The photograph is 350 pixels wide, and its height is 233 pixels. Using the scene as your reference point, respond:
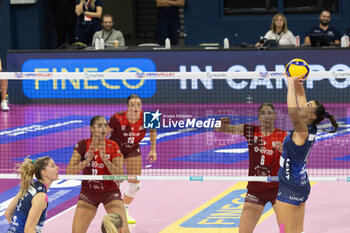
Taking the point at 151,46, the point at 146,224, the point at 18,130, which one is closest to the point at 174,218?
the point at 146,224

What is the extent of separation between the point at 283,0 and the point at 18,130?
40.2ft

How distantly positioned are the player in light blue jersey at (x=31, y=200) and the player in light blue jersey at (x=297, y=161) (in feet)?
9.21

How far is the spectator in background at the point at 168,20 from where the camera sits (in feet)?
80.1

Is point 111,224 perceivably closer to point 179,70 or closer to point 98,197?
point 98,197

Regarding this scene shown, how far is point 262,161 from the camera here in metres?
10.3

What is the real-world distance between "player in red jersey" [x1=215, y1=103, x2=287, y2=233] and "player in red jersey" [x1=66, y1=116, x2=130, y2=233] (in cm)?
157

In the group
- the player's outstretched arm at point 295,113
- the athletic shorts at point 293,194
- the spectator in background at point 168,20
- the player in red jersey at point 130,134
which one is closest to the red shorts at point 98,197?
the player in red jersey at point 130,134

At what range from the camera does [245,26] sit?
2764 centimetres

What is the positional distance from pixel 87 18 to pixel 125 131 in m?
13.4

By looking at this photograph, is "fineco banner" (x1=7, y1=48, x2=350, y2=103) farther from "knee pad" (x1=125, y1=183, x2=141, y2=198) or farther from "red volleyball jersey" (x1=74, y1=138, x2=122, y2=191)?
"red volleyball jersey" (x1=74, y1=138, x2=122, y2=191)

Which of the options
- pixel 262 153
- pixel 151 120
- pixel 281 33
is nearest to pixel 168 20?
pixel 281 33

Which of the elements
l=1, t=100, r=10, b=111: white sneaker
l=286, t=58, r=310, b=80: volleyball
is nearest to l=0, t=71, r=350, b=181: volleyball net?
l=1, t=100, r=10, b=111: white sneaker

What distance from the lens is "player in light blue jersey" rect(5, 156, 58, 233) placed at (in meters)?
8.38

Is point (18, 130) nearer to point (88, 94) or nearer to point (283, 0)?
point (88, 94)
